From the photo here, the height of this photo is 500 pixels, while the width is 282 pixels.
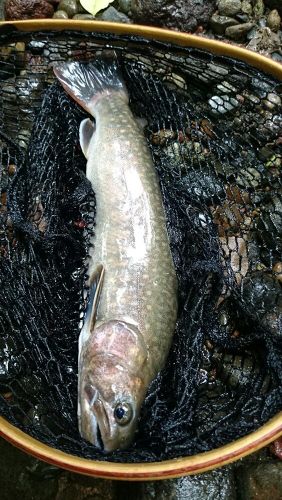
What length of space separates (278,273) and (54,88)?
166 cm

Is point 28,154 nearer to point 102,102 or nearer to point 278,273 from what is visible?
point 102,102

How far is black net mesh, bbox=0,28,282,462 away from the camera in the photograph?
2346mm

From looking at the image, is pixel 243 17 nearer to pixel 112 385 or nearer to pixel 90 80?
pixel 90 80

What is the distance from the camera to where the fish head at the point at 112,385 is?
2.21m

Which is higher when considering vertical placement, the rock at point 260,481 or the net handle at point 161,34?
Result: the net handle at point 161,34

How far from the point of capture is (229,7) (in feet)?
12.0

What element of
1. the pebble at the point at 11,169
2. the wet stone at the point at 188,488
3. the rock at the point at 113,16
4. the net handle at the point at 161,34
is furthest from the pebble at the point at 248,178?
the wet stone at the point at 188,488

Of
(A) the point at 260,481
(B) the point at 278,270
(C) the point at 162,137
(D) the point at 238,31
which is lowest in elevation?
(A) the point at 260,481

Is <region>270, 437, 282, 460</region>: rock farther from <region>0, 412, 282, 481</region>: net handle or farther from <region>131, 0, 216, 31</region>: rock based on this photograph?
<region>131, 0, 216, 31</region>: rock

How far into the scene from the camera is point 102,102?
301 cm

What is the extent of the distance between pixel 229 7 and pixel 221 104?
1.01 m

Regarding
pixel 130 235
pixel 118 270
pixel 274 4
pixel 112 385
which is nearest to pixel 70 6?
pixel 274 4

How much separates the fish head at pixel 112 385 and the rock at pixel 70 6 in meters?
2.36

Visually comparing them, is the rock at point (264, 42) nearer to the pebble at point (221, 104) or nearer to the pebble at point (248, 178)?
the pebble at point (221, 104)
